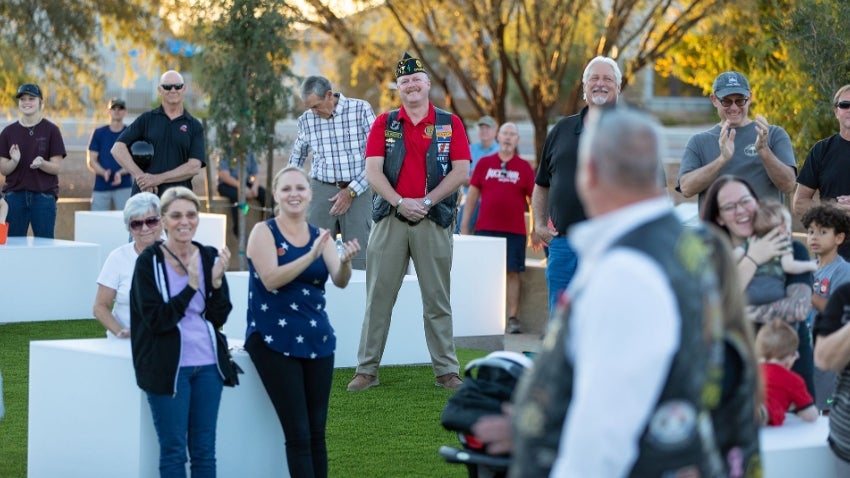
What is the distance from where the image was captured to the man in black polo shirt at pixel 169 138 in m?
10.9

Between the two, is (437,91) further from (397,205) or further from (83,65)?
(397,205)

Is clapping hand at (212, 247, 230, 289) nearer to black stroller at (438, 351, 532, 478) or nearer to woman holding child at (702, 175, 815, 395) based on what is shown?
black stroller at (438, 351, 532, 478)

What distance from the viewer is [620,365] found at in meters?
Answer: 3.02

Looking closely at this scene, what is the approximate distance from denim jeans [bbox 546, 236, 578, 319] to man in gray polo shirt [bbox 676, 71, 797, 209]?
0.73m

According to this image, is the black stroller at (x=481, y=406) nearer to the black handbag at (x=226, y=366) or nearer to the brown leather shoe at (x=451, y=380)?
the black handbag at (x=226, y=366)

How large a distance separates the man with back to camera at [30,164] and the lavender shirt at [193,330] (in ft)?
21.7

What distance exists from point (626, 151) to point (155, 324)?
119 inches

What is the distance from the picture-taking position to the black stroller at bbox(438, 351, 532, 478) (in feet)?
15.1

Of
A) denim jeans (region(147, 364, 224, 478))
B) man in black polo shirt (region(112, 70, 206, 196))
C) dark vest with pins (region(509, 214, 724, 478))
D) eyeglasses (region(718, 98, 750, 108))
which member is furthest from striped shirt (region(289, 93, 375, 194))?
dark vest with pins (region(509, 214, 724, 478))

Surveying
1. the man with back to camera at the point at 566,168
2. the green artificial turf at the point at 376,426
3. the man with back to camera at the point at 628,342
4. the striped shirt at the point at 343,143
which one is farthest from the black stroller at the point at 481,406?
the striped shirt at the point at 343,143

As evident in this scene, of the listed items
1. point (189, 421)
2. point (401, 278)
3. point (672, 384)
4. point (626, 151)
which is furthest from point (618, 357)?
point (401, 278)

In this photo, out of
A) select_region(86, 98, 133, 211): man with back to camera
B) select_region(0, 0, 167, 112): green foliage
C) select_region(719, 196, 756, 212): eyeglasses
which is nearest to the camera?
select_region(719, 196, 756, 212): eyeglasses

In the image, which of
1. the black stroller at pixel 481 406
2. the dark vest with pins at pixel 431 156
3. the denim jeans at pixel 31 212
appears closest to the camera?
the black stroller at pixel 481 406

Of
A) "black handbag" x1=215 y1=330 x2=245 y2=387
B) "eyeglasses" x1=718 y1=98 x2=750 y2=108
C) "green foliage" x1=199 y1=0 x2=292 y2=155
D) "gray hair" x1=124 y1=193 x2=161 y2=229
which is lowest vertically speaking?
"black handbag" x1=215 y1=330 x2=245 y2=387
